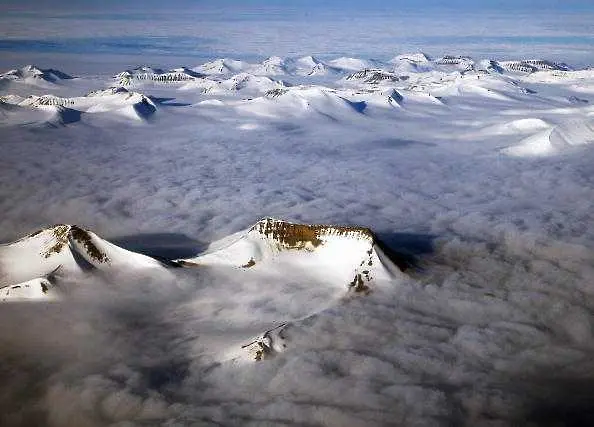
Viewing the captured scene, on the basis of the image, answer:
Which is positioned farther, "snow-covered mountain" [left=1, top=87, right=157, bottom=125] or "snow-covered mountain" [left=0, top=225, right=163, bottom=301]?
"snow-covered mountain" [left=1, top=87, right=157, bottom=125]

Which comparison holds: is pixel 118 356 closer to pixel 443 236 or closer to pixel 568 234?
pixel 443 236

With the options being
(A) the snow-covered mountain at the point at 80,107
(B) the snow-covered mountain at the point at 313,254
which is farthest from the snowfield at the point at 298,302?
(A) the snow-covered mountain at the point at 80,107

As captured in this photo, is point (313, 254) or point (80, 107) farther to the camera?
point (80, 107)

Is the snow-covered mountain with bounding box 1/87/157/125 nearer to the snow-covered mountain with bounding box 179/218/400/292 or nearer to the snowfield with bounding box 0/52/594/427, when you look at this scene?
the snowfield with bounding box 0/52/594/427

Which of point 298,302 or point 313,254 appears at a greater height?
point 313,254

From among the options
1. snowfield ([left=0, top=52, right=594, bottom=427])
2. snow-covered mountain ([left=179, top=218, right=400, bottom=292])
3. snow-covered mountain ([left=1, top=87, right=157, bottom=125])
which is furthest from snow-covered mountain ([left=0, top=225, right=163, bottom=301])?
snow-covered mountain ([left=1, top=87, right=157, bottom=125])

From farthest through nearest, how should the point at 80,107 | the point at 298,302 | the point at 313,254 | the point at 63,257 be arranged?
the point at 80,107, the point at 313,254, the point at 63,257, the point at 298,302

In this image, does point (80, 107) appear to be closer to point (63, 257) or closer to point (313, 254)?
point (63, 257)

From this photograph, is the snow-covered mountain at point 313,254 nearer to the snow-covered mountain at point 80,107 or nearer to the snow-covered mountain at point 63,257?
the snow-covered mountain at point 63,257

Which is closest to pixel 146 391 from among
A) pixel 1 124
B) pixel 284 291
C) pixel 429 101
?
pixel 284 291

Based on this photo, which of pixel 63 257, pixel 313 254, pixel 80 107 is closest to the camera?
pixel 63 257

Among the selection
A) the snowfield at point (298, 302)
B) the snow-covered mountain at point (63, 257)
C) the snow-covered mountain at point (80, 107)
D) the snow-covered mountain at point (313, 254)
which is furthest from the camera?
the snow-covered mountain at point (80, 107)

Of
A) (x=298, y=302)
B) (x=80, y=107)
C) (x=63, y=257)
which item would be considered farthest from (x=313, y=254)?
(x=80, y=107)
